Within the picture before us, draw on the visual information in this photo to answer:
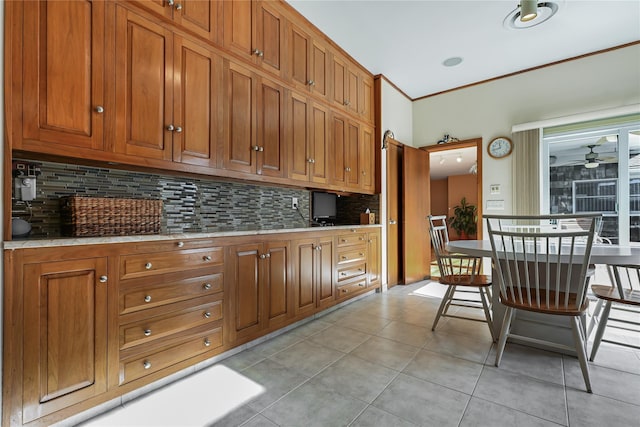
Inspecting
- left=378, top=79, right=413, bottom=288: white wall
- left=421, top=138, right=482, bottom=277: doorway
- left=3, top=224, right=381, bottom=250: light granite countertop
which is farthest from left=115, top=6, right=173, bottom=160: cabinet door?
left=421, top=138, right=482, bottom=277: doorway

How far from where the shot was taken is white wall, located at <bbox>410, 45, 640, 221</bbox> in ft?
11.6

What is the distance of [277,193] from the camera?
329 centimetres

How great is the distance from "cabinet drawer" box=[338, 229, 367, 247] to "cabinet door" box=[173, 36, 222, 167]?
1615 mm

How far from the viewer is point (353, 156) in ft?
12.3

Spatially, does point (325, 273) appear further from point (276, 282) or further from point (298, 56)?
point (298, 56)

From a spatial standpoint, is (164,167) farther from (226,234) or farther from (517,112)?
(517,112)

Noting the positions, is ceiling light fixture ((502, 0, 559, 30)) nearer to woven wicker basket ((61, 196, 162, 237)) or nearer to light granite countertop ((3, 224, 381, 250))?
light granite countertop ((3, 224, 381, 250))

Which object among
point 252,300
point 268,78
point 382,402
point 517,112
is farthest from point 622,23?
point 252,300

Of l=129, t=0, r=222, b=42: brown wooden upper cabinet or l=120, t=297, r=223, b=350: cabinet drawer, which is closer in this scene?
l=120, t=297, r=223, b=350: cabinet drawer

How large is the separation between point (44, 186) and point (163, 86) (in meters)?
0.91

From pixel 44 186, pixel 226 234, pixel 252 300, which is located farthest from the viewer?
pixel 252 300

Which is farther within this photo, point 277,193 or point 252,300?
point 277,193

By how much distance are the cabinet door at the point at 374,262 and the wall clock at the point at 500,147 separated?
6.84 ft

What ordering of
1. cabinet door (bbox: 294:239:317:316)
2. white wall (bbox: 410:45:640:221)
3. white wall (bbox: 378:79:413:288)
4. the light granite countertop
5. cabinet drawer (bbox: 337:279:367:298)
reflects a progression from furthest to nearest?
white wall (bbox: 378:79:413:288), white wall (bbox: 410:45:640:221), cabinet drawer (bbox: 337:279:367:298), cabinet door (bbox: 294:239:317:316), the light granite countertop
